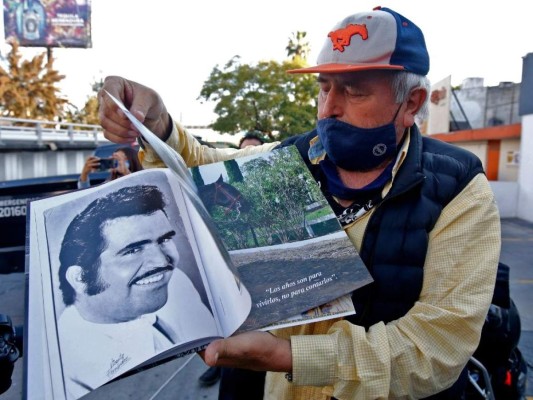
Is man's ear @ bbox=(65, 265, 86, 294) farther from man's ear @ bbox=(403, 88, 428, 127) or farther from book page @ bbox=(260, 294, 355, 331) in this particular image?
man's ear @ bbox=(403, 88, 428, 127)

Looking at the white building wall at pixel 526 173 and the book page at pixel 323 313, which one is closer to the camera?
the book page at pixel 323 313

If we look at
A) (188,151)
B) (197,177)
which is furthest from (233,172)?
(188,151)

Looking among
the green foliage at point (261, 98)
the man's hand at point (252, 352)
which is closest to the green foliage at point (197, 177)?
the man's hand at point (252, 352)

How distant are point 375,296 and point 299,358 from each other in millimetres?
296

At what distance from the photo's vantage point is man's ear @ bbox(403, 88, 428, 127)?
1235 mm

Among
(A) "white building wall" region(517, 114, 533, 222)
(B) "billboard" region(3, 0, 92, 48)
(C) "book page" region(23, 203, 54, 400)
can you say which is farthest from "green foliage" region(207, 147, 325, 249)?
(B) "billboard" region(3, 0, 92, 48)

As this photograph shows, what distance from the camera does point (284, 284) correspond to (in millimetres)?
877

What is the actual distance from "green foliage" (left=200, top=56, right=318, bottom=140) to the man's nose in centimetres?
2361

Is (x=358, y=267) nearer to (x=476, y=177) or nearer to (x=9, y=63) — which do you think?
(x=476, y=177)

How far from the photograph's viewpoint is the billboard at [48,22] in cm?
2909

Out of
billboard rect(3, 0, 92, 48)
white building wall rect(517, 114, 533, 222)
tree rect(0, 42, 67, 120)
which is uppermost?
billboard rect(3, 0, 92, 48)

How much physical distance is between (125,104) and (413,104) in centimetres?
79

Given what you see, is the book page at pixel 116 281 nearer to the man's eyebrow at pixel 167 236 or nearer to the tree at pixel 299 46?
the man's eyebrow at pixel 167 236

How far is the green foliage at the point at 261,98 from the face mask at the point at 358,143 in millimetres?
23617
